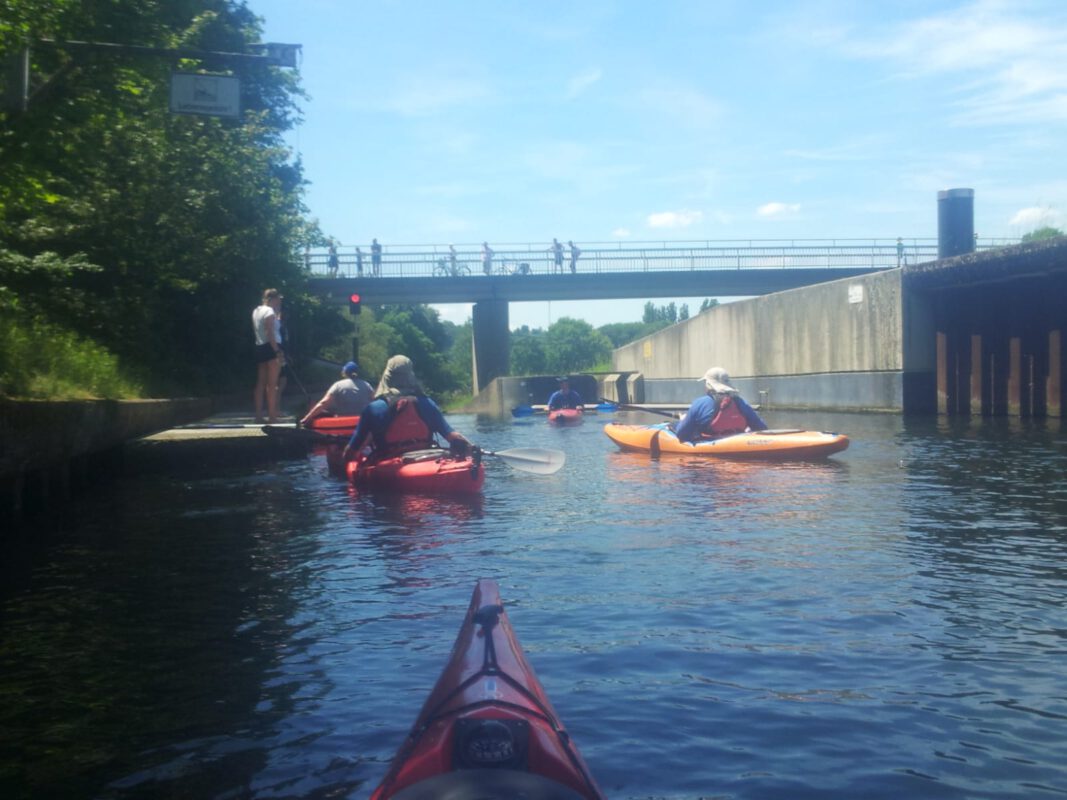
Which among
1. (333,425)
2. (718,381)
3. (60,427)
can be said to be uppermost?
(718,381)

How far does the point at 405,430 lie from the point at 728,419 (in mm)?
4921

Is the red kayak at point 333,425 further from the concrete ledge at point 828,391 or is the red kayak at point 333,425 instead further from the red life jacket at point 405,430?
the concrete ledge at point 828,391

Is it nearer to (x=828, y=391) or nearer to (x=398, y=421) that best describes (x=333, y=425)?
(x=398, y=421)

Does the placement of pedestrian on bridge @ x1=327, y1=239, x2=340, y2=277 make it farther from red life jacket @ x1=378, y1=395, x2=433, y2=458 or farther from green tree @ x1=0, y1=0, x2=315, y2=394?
red life jacket @ x1=378, y1=395, x2=433, y2=458

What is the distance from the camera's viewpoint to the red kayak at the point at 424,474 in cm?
1051

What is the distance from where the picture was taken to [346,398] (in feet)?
46.7

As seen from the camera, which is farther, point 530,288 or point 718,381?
point 530,288

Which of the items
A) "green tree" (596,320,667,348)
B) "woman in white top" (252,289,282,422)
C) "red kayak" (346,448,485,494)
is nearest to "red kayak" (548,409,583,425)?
"woman in white top" (252,289,282,422)

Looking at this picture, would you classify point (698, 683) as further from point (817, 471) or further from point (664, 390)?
point (664, 390)

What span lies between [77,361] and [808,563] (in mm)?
7459

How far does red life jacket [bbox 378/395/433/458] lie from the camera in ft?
36.0

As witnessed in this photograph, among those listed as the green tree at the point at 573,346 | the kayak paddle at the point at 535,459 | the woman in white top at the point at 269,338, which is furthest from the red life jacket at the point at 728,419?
the green tree at the point at 573,346

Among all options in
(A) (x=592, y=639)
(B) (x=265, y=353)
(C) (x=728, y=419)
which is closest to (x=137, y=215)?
(B) (x=265, y=353)

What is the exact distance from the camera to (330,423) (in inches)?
534
